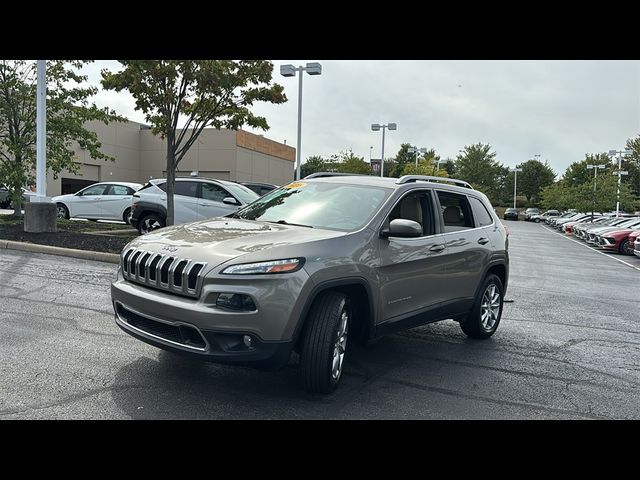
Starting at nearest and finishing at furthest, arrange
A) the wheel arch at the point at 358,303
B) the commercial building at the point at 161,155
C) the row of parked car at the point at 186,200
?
the wheel arch at the point at 358,303 → the row of parked car at the point at 186,200 → the commercial building at the point at 161,155

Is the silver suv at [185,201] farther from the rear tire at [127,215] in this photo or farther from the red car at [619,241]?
the red car at [619,241]

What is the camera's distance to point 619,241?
71.8ft

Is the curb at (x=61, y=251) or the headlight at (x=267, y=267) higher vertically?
the headlight at (x=267, y=267)

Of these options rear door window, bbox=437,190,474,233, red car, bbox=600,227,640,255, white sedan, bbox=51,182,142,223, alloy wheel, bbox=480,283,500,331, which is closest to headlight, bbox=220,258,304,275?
rear door window, bbox=437,190,474,233

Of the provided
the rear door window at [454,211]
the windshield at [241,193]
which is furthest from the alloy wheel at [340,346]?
the windshield at [241,193]

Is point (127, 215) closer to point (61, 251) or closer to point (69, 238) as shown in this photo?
point (69, 238)

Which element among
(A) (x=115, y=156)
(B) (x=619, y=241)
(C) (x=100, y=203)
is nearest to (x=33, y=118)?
(C) (x=100, y=203)

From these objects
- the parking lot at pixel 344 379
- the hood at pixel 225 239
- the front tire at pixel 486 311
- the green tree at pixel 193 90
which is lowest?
the parking lot at pixel 344 379

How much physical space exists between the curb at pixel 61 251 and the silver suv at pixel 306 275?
18.9ft

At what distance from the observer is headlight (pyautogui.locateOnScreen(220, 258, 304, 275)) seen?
3.87 m

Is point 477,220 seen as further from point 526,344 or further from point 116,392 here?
point 116,392

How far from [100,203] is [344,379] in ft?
51.5

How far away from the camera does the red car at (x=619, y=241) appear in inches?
858
